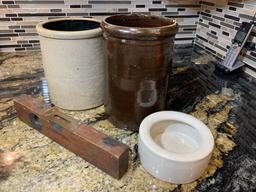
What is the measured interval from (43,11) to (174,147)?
0.65m

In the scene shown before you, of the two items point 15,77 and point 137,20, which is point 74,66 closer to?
point 137,20

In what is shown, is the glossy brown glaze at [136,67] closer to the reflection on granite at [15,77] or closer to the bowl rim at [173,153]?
the bowl rim at [173,153]

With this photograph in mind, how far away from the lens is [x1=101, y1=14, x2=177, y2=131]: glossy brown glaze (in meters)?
0.42

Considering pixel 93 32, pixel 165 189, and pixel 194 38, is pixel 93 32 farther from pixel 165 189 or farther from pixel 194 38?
pixel 194 38

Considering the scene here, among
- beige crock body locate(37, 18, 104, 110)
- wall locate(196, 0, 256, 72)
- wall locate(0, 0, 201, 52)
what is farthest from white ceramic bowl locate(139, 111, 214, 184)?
wall locate(0, 0, 201, 52)

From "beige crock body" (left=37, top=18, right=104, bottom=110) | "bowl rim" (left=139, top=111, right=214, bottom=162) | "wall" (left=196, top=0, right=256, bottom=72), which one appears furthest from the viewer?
"wall" (left=196, top=0, right=256, bottom=72)

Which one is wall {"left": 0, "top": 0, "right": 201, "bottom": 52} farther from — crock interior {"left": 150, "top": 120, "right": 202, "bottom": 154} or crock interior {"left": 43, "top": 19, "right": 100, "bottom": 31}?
crock interior {"left": 150, "top": 120, "right": 202, "bottom": 154}

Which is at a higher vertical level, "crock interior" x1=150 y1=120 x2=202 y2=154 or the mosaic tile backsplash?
the mosaic tile backsplash

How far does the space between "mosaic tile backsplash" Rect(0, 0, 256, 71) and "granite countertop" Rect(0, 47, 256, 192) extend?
0.13 m

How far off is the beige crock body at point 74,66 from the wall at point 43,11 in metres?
0.32

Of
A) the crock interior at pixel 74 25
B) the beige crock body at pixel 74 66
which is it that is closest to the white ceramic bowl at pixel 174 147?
the beige crock body at pixel 74 66

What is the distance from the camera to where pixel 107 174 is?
0.40 metres

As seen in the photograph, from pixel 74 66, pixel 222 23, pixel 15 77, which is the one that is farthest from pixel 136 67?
pixel 222 23

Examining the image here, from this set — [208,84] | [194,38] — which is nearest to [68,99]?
[208,84]
